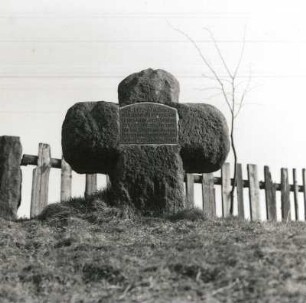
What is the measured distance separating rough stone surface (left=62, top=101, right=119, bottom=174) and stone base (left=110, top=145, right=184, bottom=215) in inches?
7.5

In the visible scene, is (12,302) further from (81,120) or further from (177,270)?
(81,120)

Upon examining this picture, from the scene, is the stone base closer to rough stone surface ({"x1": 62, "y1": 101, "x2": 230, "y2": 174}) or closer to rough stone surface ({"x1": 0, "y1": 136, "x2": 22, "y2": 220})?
rough stone surface ({"x1": 62, "y1": 101, "x2": 230, "y2": 174})

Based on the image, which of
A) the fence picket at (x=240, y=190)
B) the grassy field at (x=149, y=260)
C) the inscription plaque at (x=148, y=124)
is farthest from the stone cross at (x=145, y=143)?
the fence picket at (x=240, y=190)

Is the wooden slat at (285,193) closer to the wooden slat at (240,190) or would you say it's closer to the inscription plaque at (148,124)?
the wooden slat at (240,190)

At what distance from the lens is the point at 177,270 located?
14.9ft

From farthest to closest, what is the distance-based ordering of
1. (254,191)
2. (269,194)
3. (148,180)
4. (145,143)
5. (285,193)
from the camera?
(285,193)
(269,194)
(254,191)
(145,143)
(148,180)

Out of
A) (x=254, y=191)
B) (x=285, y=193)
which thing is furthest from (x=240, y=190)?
(x=285, y=193)

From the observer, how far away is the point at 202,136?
7105 millimetres

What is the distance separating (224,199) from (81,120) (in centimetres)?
345

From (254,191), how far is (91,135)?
3.96m

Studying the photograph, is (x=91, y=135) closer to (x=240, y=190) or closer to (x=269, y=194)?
(x=240, y=190)

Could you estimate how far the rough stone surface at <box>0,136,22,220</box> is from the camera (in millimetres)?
7480

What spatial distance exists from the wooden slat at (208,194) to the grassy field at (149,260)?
2610mm

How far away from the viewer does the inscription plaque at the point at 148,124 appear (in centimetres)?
706
